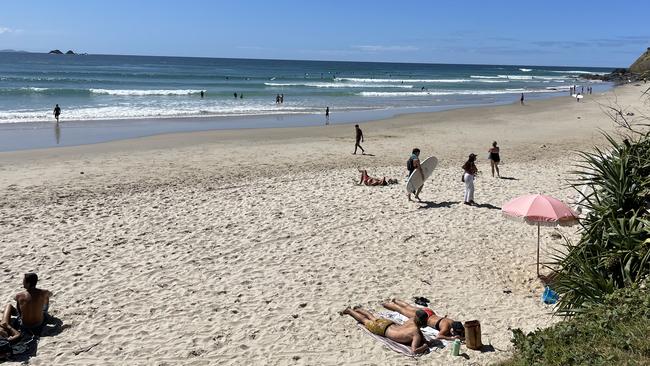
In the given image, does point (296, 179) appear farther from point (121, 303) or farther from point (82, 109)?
point (82, 109)

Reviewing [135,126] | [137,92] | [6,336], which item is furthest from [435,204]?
[137,92]

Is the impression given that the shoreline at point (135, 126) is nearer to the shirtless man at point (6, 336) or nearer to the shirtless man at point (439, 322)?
the shirtless man at point (6, 336)

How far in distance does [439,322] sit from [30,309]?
498 centimetres

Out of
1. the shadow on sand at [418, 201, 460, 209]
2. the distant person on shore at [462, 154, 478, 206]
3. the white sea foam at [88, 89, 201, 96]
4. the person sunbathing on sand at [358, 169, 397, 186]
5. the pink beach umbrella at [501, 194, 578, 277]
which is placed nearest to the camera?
the pink beach umbrella at [501, 194, 578, 277]

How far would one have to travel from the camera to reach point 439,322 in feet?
23.7

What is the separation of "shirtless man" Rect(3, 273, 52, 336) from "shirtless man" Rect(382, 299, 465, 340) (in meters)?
4.37

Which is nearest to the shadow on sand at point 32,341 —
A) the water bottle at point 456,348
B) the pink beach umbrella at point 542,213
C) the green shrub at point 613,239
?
the water bottle at point 456,348

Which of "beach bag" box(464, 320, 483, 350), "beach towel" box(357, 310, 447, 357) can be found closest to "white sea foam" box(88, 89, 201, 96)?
"beach towel" box(357, 310, 447, 357)

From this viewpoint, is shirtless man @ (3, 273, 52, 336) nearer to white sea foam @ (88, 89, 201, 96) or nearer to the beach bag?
the beach bag

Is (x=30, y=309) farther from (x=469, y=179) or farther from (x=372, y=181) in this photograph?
(x=372, y=181)

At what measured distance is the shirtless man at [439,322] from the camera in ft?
23.1

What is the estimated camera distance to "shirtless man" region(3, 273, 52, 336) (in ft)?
23.3

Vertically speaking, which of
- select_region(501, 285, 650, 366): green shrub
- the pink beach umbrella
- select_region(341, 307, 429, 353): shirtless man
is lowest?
select_region(341, 307, 429, 353): shirtless man

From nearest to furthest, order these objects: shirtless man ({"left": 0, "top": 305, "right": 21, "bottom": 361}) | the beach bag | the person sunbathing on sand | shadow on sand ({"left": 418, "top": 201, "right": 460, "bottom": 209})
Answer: shirtless man ({"left": 0, "top": 305, "right": 21, "bottom": 361})
the beach bag
shadow on sand ({"left": 418, "top": 201, "right": 460, "bottom": 209})
the person sunbathing on sand
